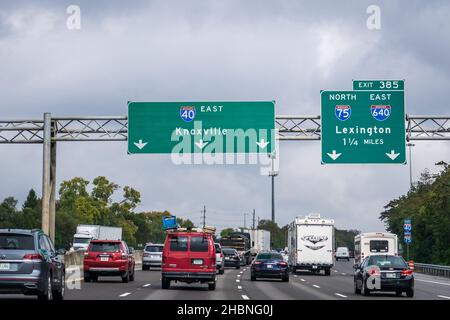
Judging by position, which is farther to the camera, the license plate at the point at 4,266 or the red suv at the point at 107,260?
the red suv at the point at 107,260

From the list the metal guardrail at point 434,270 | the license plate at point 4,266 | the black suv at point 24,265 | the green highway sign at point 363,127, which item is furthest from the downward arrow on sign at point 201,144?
the metal guardrail at point 434,270

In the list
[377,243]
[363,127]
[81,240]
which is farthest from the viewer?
[81,240]

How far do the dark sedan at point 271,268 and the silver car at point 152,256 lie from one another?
13796 mm

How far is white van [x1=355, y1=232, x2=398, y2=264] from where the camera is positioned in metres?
56.0

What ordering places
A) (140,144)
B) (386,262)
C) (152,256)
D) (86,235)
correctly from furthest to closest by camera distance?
(86,235), (152,256), (140,144), (386,262)

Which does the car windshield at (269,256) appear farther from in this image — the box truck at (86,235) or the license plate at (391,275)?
the box truck at (86,235)

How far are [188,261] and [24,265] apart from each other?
1091 centimetres

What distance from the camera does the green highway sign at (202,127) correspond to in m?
42.0

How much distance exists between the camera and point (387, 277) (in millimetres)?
31547

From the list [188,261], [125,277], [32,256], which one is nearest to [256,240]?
[125,277]

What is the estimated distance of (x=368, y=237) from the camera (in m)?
56.8

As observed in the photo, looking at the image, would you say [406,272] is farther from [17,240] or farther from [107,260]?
[17,240]

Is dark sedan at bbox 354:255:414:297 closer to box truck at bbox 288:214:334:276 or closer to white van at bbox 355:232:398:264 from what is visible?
box truck at bbox 288:214:334:276
